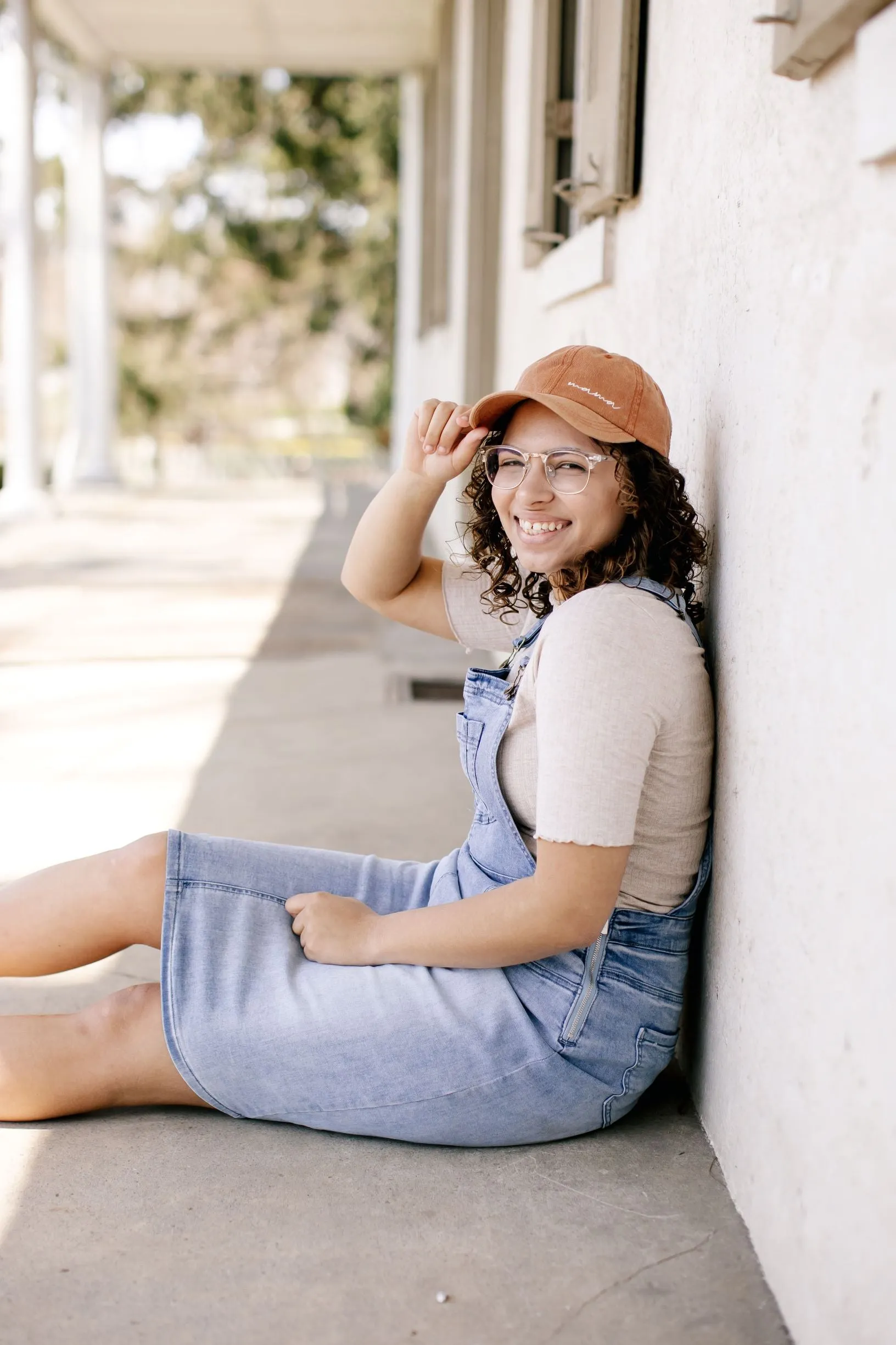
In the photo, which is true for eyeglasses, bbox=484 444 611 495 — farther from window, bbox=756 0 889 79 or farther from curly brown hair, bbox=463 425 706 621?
window, bbox=756 0 889 79

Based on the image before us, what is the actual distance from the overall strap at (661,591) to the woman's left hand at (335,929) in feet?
1.81

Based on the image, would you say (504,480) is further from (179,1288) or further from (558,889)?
(179,1288)

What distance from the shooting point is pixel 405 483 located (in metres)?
2.07


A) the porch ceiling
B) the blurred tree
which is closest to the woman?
the porch ceiling

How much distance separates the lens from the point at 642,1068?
1.79 meters

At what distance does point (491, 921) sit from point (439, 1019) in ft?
0.50

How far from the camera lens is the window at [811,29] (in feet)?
4.04

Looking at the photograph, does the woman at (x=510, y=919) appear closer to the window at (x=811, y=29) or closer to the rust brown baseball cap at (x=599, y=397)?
the rust brown baseball cap at (x=599, y=397)

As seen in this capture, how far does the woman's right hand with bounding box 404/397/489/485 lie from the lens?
193 cm

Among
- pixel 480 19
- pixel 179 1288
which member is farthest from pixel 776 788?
pixel 480 19

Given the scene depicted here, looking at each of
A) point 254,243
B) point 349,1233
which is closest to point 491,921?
point 349,1233

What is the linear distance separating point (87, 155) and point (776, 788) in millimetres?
13695

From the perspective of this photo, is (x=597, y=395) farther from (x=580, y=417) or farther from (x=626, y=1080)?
(x=626, y=1080)

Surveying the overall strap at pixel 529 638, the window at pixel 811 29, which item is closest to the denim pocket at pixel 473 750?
the overall strap at pixel 529 638
